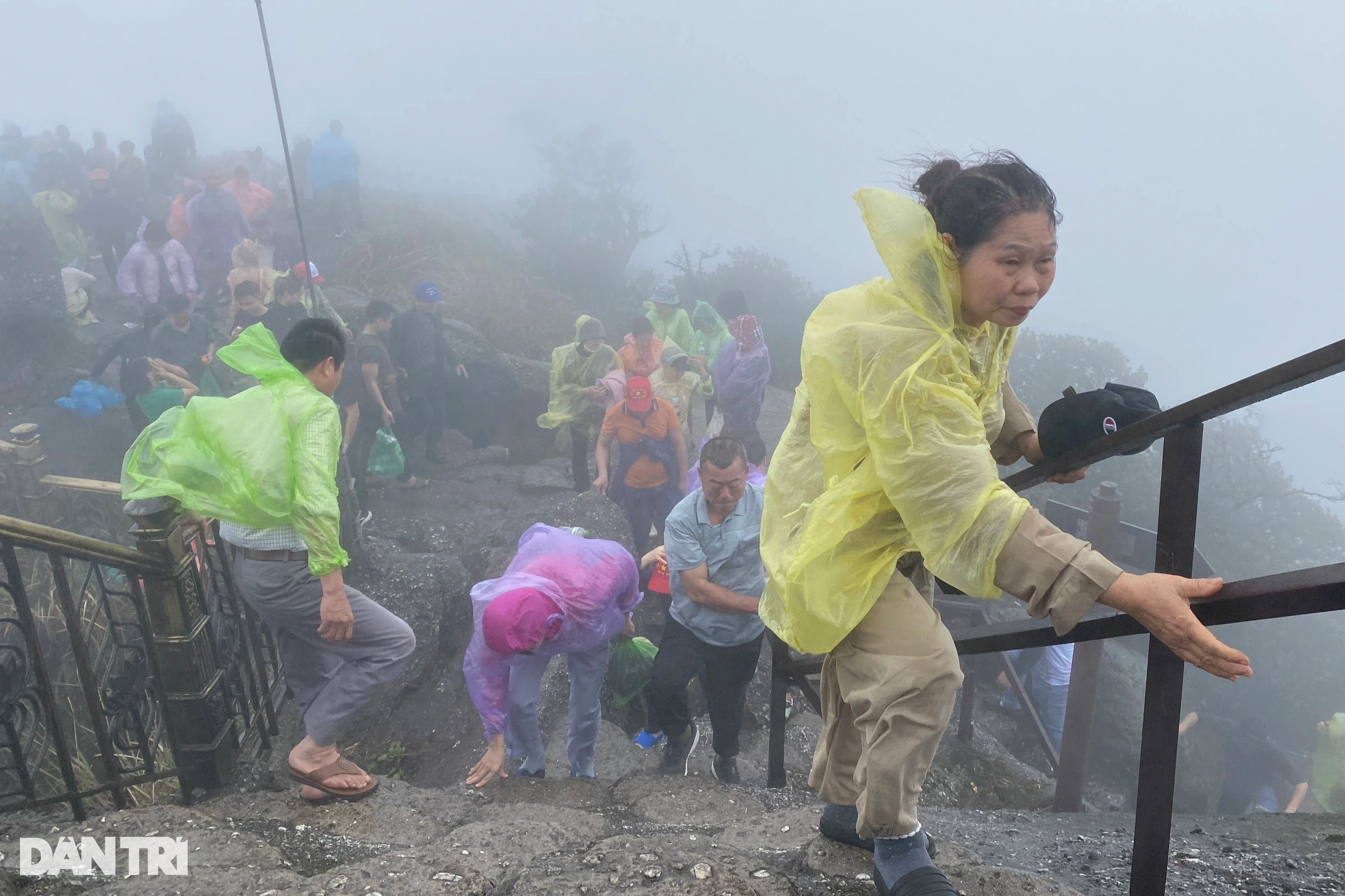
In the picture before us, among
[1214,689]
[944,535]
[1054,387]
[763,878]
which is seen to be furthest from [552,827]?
[1054,387]

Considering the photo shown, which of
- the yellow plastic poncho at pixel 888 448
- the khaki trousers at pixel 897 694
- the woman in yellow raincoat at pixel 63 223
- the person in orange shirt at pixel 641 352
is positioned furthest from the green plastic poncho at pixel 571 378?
the woman in yellow raincoat at pixel 63 223

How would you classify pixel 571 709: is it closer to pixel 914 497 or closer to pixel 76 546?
pixel 76 546

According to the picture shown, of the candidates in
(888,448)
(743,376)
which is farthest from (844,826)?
(743,376)

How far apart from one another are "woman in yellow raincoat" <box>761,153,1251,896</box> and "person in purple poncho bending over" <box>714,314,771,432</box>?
16.4ft

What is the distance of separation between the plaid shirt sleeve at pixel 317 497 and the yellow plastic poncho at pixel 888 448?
1613 mm

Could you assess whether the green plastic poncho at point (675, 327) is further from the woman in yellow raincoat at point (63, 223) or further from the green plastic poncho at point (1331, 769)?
the woman in yellow raincoat at point (63, 223)

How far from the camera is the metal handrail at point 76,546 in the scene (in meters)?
2.28

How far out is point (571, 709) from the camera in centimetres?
370

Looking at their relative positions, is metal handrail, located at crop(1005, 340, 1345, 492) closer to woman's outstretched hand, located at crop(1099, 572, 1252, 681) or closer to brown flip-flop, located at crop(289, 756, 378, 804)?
woman's outstretched hand, located at crop(1099, 572, 1252, 681)

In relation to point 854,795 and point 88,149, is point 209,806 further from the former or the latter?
point 88,149

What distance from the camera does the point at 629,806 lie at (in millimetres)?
3018

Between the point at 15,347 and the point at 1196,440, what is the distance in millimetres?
11566

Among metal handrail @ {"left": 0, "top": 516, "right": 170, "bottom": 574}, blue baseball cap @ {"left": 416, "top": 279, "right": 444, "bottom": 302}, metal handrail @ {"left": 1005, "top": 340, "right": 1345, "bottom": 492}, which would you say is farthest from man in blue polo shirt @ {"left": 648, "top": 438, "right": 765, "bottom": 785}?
blue baseball cap @ {"left": 416, "top": 279, "right": 444, "bottom": 302}

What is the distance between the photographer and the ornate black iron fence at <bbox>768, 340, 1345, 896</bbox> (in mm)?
1146
